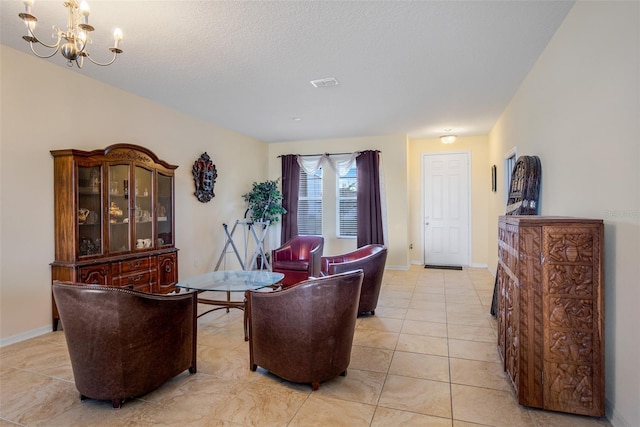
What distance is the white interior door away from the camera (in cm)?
685

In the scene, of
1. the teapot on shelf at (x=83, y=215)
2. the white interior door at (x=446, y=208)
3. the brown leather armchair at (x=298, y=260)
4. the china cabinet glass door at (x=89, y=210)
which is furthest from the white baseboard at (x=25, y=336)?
the white interior door at (x=446, y=208)

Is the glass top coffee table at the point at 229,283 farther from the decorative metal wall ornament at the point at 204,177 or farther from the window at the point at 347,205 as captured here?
the window at the point at 347,205

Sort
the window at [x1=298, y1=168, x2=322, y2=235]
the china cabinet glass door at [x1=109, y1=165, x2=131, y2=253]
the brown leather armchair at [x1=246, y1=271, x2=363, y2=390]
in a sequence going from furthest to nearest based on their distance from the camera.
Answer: the window at [x1=298, y1=168, x2=322, y2=235], the china cabinet glass door at [x1=109, y1=165, x2=131, y2=253], the brown leather armchair at [x1=246, y1=271, x2=363, y2=390]

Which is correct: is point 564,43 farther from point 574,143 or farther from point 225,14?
point 225,14

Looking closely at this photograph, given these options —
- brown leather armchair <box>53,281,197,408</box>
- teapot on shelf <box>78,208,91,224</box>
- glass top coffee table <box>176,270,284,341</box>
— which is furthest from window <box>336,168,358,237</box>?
brown leather armchair <box>53,281,197,408</box>

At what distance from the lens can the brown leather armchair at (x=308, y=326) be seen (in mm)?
2236

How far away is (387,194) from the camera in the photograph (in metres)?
6.64

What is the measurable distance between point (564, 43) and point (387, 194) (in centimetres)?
418

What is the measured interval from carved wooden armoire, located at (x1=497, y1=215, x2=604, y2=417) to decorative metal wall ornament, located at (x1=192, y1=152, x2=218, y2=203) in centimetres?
440

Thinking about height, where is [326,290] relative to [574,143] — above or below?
below

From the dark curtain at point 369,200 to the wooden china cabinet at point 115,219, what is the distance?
3414 millimetres

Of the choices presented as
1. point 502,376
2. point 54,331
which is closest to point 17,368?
point 54,331

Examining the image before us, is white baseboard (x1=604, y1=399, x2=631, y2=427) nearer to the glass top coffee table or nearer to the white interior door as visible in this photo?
the glass top coffee table

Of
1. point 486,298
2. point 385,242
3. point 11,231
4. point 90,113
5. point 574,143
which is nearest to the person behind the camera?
point 574,143
